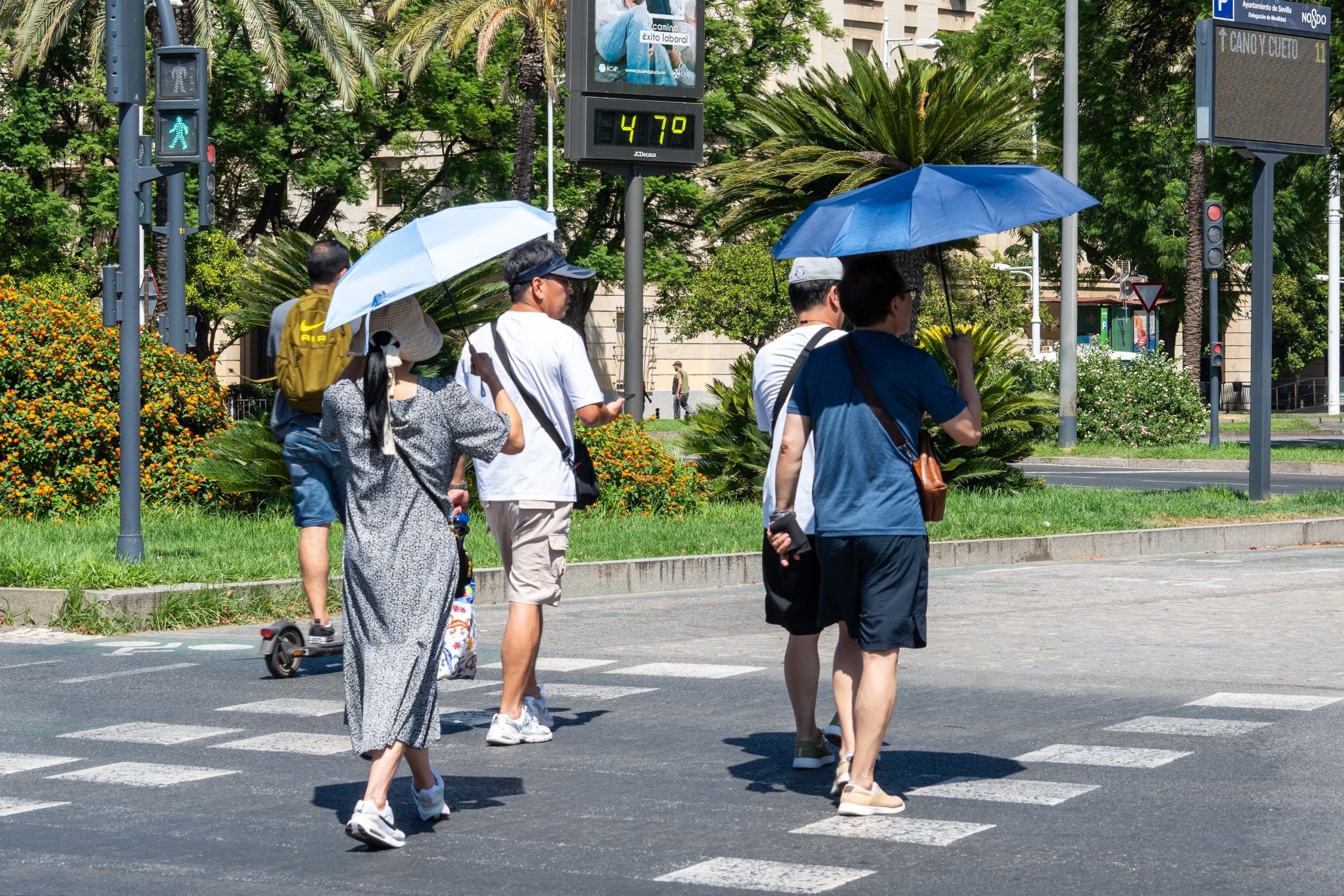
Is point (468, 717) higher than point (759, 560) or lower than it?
lower

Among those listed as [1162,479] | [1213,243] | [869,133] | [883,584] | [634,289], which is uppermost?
[869,133]

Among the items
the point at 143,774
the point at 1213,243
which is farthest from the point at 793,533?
the point at 1213,243

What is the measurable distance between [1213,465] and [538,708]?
22.5 m

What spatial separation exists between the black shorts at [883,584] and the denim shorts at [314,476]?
339 centimetres

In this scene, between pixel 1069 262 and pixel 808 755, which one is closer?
pixel 808 755

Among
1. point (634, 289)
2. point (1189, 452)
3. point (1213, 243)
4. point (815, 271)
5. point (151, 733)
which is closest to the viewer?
point (815, 271)

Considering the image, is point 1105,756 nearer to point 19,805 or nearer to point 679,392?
point 19,805

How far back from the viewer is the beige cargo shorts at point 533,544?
7090mm

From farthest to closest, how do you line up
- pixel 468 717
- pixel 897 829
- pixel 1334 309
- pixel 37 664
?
1. pixel 1334 309
2. pixel 37 664
3. pixel 468 717
4. pixel 897 829

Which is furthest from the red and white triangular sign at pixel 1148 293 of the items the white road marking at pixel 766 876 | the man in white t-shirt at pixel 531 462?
the white road marking at pixel 766 876

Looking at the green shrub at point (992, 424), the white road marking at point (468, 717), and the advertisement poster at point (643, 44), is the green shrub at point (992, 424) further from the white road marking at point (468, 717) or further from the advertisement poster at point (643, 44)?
the white road marking at point (468, 717)

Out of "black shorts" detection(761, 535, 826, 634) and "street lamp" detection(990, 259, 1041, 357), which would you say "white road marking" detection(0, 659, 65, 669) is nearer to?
"black shorts" detection(761, 535, 826, 634)

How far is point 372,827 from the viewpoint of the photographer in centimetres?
539

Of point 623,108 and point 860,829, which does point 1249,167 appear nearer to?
point 623,108
